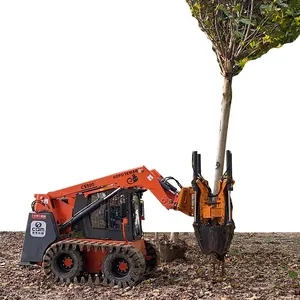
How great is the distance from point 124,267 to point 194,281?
118 centimetres

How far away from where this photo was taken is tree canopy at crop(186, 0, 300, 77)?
11789 mm

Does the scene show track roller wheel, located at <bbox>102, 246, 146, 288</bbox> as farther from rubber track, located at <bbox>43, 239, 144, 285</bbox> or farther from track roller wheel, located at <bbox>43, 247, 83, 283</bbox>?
track roller wheel, located at <bbox>43, 247, 83, 283</bbox>

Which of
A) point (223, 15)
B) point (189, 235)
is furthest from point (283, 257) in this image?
point (223, 15)

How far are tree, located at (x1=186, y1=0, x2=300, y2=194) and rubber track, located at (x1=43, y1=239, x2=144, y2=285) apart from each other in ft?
13.7

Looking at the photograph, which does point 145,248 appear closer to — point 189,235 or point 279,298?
point 279,298

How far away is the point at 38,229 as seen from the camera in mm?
11352

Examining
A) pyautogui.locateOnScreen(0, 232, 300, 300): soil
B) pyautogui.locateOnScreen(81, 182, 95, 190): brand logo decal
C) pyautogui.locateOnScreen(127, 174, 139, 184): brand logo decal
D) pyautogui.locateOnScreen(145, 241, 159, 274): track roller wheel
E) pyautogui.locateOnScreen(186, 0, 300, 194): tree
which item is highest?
pyautogui.locateOnScreen(186, 0, 300, 194): tree

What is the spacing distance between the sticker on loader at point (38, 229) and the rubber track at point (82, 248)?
397 millimetres

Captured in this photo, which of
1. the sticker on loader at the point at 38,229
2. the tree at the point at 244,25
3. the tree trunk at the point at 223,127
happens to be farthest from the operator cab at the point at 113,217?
the tree at the point at 244,25

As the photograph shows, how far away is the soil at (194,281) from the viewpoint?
32.3ft

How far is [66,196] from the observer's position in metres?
11.5

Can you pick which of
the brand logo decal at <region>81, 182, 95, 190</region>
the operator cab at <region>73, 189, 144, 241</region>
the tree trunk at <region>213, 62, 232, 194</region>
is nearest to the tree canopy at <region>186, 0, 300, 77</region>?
the tree trunk at <region>213, 62, 232, 194</region>

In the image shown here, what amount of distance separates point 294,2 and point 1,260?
7.67 meters

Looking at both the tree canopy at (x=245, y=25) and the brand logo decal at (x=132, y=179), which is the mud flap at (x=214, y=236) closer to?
the brand logo decal at (x=132, y=179)
